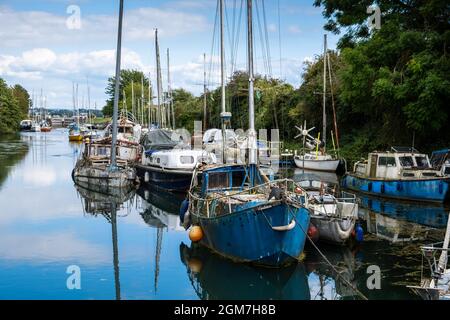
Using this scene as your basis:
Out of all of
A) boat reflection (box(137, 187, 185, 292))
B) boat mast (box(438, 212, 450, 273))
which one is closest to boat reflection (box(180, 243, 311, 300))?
boat reflection (box(137, 187, 185, 292))

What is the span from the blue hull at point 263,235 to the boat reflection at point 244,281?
284mm

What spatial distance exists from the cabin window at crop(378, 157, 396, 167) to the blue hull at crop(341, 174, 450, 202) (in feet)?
3.04

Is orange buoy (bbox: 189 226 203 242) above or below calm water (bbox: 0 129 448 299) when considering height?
above

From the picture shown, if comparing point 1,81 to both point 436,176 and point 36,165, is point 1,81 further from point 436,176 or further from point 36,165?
point 436,176

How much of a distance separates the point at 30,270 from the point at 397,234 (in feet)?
42.6

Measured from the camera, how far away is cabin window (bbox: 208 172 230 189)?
66.0 ft

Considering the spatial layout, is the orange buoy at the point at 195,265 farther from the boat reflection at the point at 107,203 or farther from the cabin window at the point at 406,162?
the cabin window at the point at 406,162

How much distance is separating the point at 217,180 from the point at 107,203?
11.8m

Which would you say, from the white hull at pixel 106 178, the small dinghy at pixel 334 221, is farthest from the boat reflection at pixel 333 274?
the white hull at pixel 106 178

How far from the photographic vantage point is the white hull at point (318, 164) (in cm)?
4350

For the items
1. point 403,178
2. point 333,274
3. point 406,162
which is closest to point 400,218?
point 403,178

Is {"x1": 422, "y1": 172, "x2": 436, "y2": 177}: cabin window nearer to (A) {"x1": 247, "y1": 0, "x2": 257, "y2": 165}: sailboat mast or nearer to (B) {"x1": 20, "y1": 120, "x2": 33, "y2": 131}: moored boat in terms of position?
(A) {"x1": 247, "y1": 0, "x2": 257, "y2": 165}: sailboat mast

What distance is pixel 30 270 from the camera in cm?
1675

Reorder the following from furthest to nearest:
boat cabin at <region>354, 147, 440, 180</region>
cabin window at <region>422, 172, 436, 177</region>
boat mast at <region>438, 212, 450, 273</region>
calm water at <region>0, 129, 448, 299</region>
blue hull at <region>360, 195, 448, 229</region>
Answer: boat cabin at <region>354, 147, 440, 180</region>, cabin window at <region>422, 172, 436, 177</region>, blue hull at <region>360, 195, 448, 229</region>, calm water at <region>0, 129, 448, 299</region>, boat mast at <region>438, 212, 450, 273</region>
